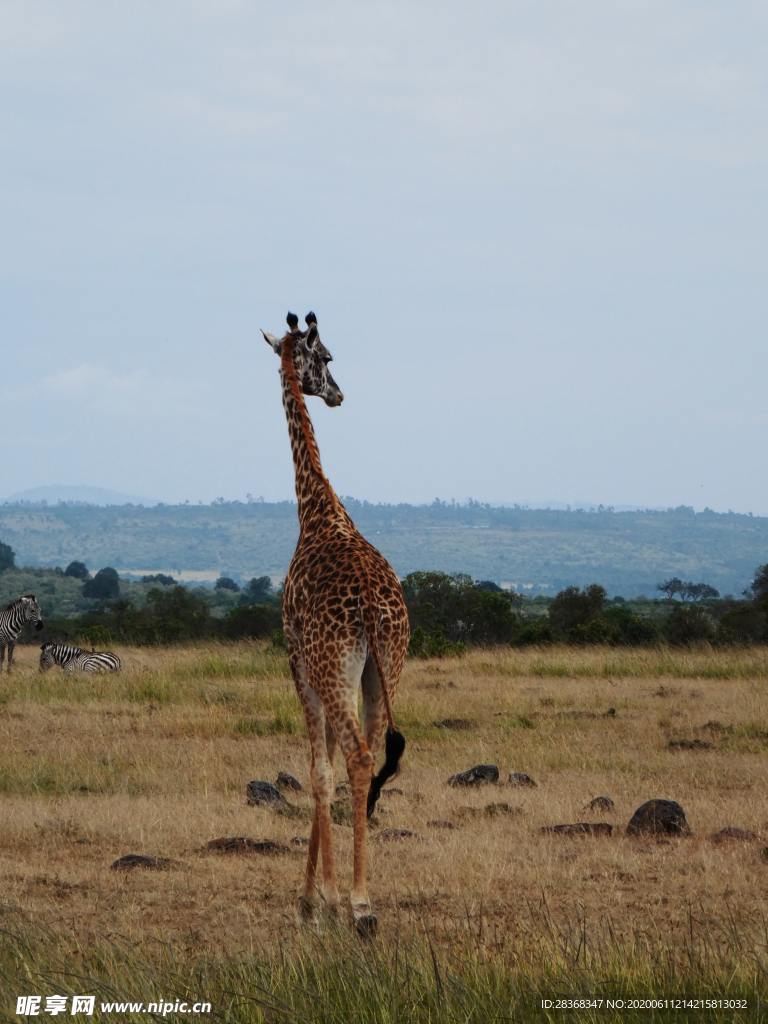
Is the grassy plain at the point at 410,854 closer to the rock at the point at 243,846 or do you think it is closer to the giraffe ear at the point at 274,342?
the rock at the point at 243,846

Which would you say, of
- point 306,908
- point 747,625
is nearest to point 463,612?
point 747,625

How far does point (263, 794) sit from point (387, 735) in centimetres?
→ 353

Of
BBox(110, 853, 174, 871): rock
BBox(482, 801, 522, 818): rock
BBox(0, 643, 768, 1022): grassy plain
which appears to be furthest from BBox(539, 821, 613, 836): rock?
BBox(110, 853, 174, 871): rock

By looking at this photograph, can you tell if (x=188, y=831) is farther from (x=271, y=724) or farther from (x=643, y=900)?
(x=271, y=724)

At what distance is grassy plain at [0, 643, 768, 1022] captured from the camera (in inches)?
198

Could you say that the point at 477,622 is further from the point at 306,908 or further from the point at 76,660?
the point at 306,908

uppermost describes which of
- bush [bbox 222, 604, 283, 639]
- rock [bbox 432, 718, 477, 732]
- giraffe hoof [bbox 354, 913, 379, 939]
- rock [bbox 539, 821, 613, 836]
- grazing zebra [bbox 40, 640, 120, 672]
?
giraffe hoof [bbox 354, 913, 379, 939]

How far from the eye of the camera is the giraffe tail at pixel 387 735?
22.4 ft

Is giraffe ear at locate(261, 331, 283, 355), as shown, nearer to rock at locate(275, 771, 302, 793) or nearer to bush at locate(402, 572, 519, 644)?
rock at locate(275, 771, 302, 793)

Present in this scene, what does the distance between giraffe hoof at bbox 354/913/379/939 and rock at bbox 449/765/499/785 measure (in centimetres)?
433

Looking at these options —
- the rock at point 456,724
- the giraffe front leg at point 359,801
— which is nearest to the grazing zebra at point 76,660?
the rock at point 456,724

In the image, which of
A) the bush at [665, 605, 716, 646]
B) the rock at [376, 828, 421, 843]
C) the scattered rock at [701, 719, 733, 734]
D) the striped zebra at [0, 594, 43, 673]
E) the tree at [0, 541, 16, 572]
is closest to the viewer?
the rock at [376, 828, 421, 843]

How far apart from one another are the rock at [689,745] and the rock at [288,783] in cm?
368

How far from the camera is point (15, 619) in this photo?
20.9 metres
